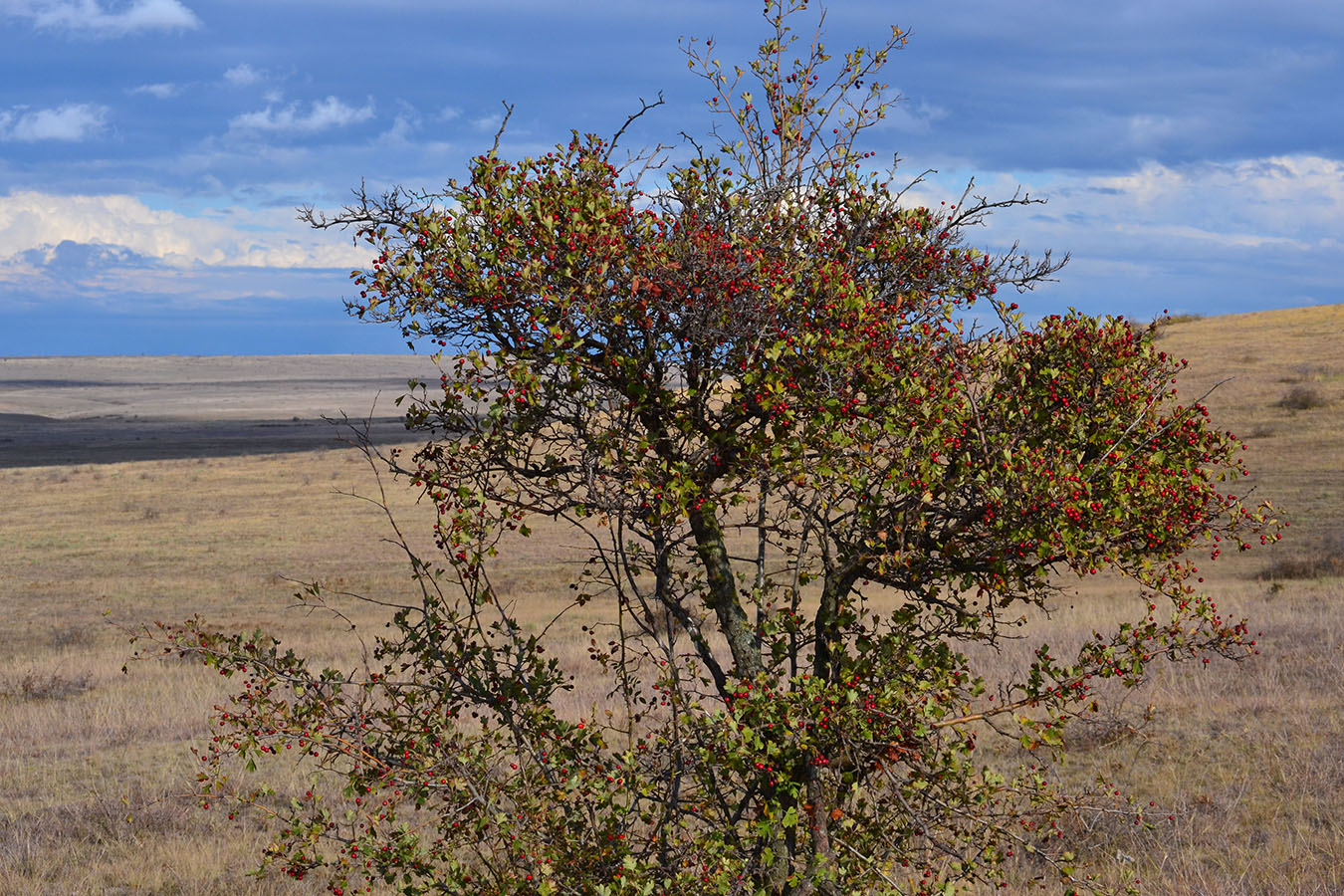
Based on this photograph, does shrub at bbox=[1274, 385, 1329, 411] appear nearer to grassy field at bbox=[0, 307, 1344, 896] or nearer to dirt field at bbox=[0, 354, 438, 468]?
grassy field at bbox=[0, 307, 1344, 896]

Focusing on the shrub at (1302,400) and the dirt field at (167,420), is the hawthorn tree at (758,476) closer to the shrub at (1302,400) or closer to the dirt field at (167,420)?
the dirt field at (167,420)

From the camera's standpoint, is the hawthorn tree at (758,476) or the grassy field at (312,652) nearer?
the hawthorn tree at (758,476)

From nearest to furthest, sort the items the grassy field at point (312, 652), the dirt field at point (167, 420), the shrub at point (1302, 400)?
the grassy field at point (312, 652) → the shrub at point (1302, 400) → the dirt field at point (167, 420)

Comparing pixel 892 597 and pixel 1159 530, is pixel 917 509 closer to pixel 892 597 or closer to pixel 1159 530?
pixel 1159 530

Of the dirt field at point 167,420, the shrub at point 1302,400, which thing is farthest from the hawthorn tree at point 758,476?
the shrub at point 1302,400

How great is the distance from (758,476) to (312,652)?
47.3 feet

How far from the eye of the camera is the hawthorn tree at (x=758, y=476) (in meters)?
4.22

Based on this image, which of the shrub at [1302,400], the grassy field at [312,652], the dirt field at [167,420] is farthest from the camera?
the dirt field at [167,420]

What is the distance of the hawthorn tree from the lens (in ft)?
13.9

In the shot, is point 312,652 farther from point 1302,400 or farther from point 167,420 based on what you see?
point 167,420

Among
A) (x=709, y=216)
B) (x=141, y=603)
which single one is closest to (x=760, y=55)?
(x=709, y=216)

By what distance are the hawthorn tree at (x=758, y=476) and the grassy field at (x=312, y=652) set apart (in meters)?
1.24

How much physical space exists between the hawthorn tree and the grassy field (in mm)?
1237

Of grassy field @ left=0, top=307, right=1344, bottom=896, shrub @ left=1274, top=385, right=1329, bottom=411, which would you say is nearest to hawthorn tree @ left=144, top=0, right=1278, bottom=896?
grassy field @ left=0, top=307, right=1344, bottom=896
